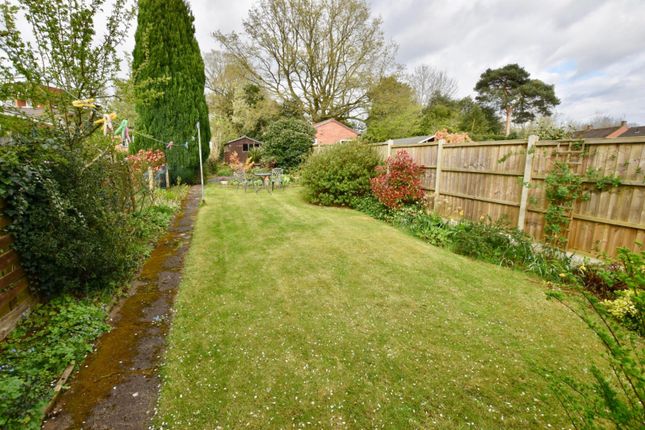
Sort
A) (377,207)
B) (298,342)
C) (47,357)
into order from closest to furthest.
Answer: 1. (47,357)
2. (298,342)
3. (377,207)

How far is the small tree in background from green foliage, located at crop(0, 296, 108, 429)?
3718 cm

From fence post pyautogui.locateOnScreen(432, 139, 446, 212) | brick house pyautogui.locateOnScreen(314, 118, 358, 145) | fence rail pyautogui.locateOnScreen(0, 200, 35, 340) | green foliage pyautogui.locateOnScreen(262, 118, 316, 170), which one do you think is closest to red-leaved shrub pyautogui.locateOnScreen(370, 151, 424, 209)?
fence post pyautogui.locateOnScreen(432, 139, 446, 212)

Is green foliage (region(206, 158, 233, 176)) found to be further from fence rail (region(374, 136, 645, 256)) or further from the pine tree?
fence rail (region(374, 136, 645, 256))

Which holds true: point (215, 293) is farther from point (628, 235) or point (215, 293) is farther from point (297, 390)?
point (628, 235)

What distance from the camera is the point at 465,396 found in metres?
2.24

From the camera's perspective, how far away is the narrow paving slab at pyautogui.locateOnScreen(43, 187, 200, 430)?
2066 millimetres

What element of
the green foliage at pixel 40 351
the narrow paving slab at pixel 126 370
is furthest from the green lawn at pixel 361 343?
the green foliage at pixel 40 351

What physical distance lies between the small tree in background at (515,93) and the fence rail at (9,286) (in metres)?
37.3

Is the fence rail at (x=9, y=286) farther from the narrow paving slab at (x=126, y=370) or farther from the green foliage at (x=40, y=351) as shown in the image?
the narrow paving slab at (x=126, y=370)

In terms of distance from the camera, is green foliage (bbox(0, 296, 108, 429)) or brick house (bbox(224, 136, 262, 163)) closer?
green foliage (bbox(0, 296, 108, 429))

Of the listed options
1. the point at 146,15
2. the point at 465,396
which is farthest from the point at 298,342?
the point at 146,15

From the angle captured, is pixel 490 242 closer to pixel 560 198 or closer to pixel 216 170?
pixel 560 198

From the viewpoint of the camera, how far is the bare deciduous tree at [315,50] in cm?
2020

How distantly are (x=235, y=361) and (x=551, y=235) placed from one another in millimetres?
5185
